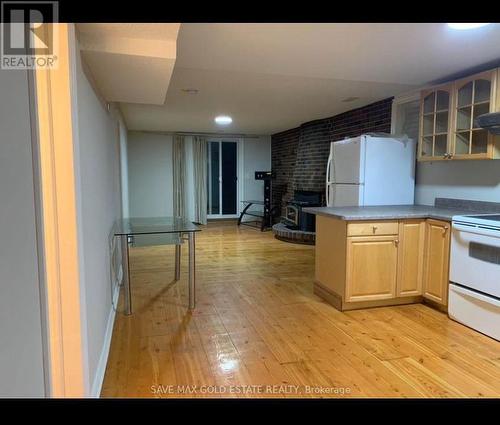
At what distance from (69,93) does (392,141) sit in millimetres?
3313

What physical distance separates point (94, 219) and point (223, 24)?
4.67ft

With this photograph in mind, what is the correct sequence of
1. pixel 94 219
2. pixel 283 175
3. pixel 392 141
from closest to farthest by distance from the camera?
pixel 94 219
pixel 392 141
pixel 283 175

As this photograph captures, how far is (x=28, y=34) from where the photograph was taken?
1109 mm

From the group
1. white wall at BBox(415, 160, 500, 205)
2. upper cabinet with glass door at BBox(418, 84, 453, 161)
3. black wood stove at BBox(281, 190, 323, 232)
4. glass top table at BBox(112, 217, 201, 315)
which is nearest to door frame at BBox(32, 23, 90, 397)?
glass top table at BBox(112, 217, 201, 315)

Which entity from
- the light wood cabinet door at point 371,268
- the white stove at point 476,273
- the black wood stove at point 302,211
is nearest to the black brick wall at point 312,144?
the black wood stove at point 302,211

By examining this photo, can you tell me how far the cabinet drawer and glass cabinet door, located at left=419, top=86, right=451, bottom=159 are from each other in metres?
0.89

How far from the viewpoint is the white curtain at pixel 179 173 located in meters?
8.03

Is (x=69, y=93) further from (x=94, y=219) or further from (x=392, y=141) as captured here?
(x=392, y=141)

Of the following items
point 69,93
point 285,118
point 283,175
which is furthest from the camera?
point 283,175
